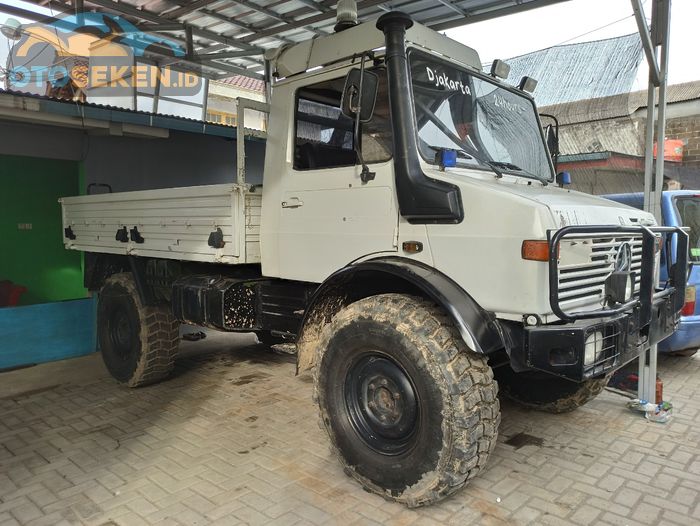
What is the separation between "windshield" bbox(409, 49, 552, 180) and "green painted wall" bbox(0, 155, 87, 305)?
18.4ft

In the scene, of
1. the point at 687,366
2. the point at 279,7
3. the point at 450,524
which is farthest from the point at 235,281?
the point at 687,366

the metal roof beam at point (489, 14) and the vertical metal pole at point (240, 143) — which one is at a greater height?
the metal roof beam at point (489, 14)

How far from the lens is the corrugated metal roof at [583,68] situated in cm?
1002

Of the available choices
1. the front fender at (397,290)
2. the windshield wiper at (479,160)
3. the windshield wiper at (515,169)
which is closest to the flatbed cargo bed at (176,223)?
the front fender at (397,290)

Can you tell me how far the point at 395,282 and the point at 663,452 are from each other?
230 cm

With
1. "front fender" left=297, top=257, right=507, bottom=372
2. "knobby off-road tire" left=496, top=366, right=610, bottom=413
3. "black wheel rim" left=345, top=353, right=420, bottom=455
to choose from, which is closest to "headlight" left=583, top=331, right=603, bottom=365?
"front fender" left=297, top=257, right=507, bottom=372

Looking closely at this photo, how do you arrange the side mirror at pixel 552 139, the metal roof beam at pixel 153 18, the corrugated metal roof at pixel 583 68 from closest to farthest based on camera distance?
the side mirror at pixel 552 139
the metal roof beam at pixel 153 18
the corrugated metal roof at pixel 583 68

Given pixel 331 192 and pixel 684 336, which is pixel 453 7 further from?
pixel 684 336

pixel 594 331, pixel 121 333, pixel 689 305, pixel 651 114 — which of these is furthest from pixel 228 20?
pixel 689 305

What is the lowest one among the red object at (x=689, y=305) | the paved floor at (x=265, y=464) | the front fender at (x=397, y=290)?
the paved floor at (x=265, y=464)

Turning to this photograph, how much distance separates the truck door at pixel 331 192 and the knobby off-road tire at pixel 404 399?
432 millimetres

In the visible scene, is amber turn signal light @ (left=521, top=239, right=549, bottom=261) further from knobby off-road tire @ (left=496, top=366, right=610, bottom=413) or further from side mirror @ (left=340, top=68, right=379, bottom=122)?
knobby off-road tire @ (left=496, top=366, right=610, bottom=413)

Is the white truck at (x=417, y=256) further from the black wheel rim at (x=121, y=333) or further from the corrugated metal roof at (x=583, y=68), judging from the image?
the corrugated metal roof at (x=583, y=68)

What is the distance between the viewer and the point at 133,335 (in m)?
5.21
